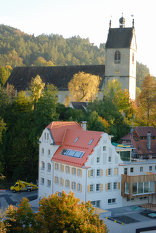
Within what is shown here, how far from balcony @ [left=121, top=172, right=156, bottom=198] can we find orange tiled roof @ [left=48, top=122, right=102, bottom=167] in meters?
6.16

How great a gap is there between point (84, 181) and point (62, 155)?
Answer: 6176mm

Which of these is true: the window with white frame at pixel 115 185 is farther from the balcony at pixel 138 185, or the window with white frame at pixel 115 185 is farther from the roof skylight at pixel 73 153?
the roof skylight at pixel 73 153

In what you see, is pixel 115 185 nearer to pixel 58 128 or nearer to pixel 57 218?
pixel 58 128

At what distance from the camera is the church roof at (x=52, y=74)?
338ft

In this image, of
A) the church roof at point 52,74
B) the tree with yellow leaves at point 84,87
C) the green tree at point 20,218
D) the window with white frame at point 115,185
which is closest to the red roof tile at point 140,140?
the window with white frame at point 115,185

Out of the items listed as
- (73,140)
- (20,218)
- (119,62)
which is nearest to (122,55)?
(119,62)

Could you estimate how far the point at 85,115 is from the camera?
79000 mm

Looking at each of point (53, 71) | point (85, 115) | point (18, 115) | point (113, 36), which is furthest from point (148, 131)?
point (53, 71)

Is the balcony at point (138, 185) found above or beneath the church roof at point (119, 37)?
beneath

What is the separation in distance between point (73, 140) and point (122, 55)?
143 feet

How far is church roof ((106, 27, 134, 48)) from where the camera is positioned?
97.6 metres

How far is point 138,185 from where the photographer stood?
2218 inches

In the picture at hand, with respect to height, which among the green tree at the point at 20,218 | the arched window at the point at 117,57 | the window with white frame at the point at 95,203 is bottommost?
the window with white frame at the point at 95,203

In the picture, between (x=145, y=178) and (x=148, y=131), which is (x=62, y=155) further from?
(x=148, y=131)
